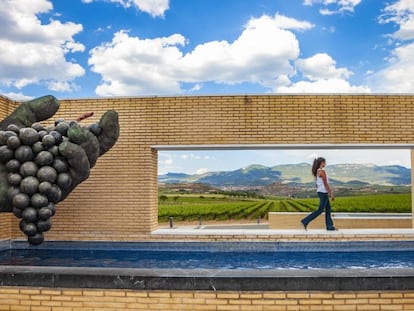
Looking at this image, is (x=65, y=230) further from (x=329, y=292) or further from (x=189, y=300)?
(x=329, y=292)

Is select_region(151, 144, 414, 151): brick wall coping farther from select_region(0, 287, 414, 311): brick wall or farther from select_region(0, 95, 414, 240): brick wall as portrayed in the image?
select_region(0, 287, 414, 311): brick wall

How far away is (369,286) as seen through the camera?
14.9 ft

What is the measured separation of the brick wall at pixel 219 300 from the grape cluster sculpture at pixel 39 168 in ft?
8.96

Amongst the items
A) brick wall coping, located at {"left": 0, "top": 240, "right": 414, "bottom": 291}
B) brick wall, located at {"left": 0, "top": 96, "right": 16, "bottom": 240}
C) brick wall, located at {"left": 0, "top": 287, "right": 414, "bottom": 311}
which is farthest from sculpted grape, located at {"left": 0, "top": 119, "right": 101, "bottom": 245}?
brick wall, located at {"left": 0, "top": 96, "right": 16, "bottom": 240}

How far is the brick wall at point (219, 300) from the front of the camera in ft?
14.9

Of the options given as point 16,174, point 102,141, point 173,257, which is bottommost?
point 173,257

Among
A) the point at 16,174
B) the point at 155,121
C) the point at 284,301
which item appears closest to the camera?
the point at 284,301

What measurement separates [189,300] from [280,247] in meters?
5.15

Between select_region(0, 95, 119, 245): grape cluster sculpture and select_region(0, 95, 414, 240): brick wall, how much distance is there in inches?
93.4

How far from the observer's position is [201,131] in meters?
10.3

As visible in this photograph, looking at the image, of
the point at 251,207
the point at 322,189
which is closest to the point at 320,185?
the point at 322,189

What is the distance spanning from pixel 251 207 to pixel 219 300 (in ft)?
65.5

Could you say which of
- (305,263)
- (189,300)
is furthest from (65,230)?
(189,300)

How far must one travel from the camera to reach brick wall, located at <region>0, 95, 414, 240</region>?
1032cm
